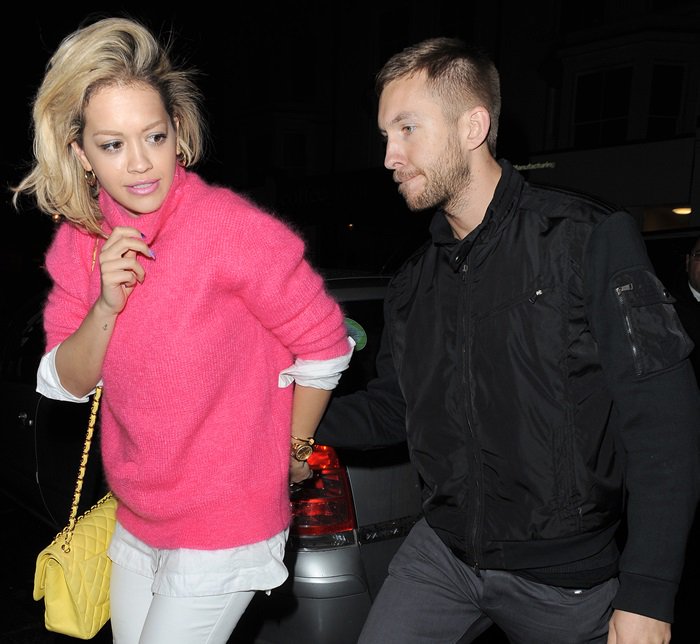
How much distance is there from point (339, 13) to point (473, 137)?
19.8m

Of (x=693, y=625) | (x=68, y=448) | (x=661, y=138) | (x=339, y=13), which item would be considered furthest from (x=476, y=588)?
(x=339, y=13)

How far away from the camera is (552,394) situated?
1740 mm

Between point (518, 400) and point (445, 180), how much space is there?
0.65 meters

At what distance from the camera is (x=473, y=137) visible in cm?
203

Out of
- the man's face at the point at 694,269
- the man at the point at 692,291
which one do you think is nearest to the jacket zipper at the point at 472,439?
the man at the point at 692,291

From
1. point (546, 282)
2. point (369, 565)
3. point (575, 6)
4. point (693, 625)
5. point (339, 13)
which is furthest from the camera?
point (339, 13)

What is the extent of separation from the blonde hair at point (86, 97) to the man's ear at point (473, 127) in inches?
Answer: 29.6

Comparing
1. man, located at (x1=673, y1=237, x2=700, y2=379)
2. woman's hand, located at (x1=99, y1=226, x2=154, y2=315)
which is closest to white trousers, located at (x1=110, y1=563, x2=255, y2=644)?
woman's hand, located at (x1=99, y1=226, x2=154, y2=315)

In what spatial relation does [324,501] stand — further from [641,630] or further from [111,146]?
[111,146]

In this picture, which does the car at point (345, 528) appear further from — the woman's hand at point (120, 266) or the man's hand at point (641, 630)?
the man's hand at point (641, 630)

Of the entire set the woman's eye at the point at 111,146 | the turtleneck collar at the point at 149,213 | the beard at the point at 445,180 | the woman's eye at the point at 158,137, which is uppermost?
the woman's eye at the point at 158,137

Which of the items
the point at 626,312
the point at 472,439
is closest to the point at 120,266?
the point at 472,439

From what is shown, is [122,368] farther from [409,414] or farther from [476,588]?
[476,588]

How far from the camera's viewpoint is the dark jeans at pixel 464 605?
5.90ft
